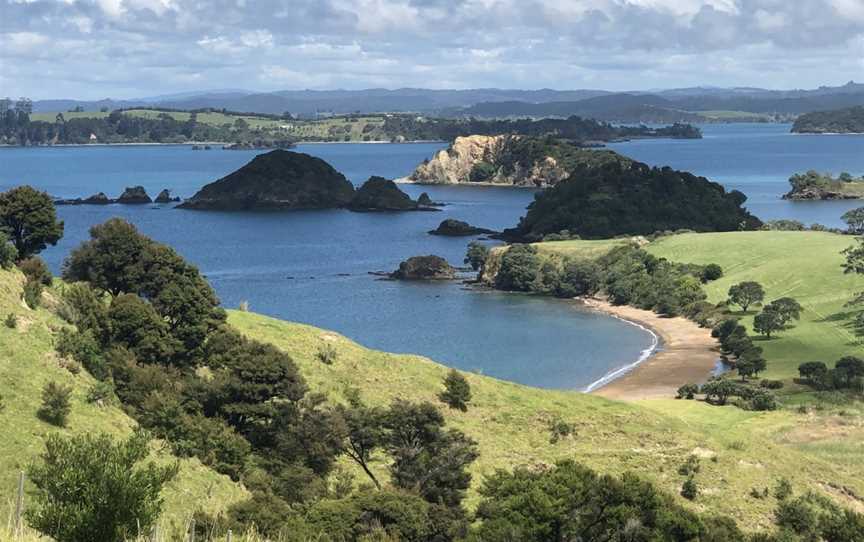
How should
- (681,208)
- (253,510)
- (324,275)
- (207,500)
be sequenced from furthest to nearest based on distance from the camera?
1. (681,208)
2. (324,275)
3. (207,500)
4. (253,510)

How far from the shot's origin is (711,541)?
3130 cm

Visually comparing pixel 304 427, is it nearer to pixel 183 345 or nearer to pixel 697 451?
pixel 183 345

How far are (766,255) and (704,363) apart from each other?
4014 cm

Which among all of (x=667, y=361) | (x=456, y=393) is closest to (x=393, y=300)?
(x=667, y=361)

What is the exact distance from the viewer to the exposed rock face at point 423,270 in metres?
131

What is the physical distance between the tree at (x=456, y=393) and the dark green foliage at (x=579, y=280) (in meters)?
74.4

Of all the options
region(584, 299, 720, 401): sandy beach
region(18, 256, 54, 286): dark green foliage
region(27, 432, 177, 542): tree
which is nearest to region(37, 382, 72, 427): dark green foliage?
region(27, 432, 177, 542): tree

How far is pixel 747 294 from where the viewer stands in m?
100

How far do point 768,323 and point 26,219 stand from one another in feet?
197

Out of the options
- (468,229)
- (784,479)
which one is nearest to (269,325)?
(784,479)

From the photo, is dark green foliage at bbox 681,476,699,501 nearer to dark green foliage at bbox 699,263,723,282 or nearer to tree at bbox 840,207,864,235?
dark green foliage at bbox 699,263,723,282

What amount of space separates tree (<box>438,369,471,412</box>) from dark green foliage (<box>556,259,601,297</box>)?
7435cm

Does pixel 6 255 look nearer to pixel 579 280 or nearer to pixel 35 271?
pixel 35 271

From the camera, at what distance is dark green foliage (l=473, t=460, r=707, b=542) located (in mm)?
28906
